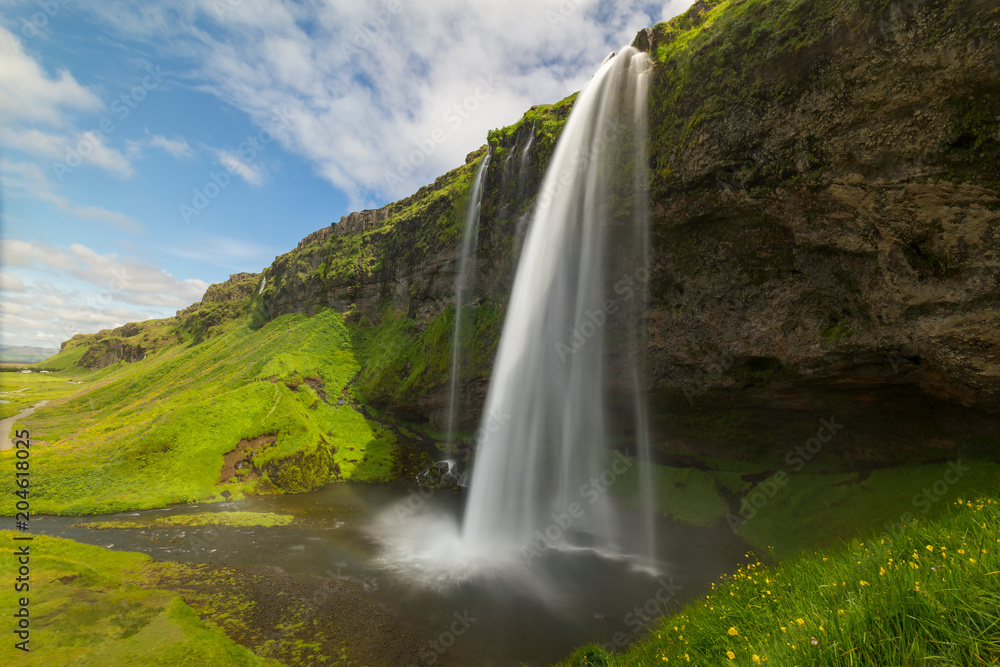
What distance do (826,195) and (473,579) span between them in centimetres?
2277

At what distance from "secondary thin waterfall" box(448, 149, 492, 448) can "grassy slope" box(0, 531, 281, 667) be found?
2447 cm

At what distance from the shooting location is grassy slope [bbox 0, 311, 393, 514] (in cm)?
2825

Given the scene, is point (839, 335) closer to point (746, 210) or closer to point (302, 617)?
point (746, 210)

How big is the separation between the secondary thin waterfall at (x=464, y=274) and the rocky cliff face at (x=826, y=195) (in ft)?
37.4

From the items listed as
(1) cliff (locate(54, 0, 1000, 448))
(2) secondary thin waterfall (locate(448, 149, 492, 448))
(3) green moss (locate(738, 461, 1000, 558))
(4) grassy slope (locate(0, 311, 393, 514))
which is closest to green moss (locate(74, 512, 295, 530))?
(4) grassy slope (locate(0, 311, 393, 514))

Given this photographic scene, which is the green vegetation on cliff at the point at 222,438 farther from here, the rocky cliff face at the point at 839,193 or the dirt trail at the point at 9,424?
the rocky cliff face at the point at 839,193

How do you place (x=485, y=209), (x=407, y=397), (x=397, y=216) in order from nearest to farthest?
(x=485, y=209)
(x=407, y=397)
(x=397, y=216)

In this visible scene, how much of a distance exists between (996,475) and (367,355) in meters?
53.5

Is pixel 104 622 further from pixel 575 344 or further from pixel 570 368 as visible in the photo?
pixel 575 344

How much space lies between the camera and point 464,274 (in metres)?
41.2

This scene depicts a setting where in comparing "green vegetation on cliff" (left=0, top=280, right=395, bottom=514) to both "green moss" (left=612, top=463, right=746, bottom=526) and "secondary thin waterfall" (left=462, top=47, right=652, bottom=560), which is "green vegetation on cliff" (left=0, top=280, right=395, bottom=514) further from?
"green moss" (left=612, top=463, right=746, bottom=526)

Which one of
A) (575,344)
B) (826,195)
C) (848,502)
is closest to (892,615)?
(826,195)

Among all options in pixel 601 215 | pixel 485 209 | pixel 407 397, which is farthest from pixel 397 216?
pixel 601 215

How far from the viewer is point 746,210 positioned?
18.9 meters
